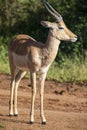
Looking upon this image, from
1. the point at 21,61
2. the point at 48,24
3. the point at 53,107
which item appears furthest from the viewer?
the point at 53,107

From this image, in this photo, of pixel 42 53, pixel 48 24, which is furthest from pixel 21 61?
pixel 48 24

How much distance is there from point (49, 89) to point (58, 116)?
3.70 metres

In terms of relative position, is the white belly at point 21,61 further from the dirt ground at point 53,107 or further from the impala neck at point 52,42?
the dirt ground at point 53,107

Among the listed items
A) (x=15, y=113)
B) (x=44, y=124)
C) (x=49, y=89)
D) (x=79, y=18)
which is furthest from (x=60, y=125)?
(x=79, y=18)

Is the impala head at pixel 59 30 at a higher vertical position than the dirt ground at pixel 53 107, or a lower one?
higher

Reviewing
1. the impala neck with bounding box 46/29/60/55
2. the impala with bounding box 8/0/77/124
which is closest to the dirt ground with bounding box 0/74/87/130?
the impala with bounding box 8/0/77/124

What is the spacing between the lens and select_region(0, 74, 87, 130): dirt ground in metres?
10.2

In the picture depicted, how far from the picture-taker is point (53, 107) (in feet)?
39.7

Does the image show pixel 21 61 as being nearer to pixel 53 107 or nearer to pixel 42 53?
pixel 42 53

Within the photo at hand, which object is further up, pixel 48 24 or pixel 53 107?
pixel 48 24

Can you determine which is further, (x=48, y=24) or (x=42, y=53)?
(x=42, y=53)

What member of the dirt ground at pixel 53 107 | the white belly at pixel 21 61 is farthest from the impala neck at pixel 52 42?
the dirt ground at pixel 53 107

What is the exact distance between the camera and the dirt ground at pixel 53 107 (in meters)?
10.2

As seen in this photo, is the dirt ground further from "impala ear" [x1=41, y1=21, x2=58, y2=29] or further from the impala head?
"impala ear" [x1=41, y1=21, x2=58, y2=29]
